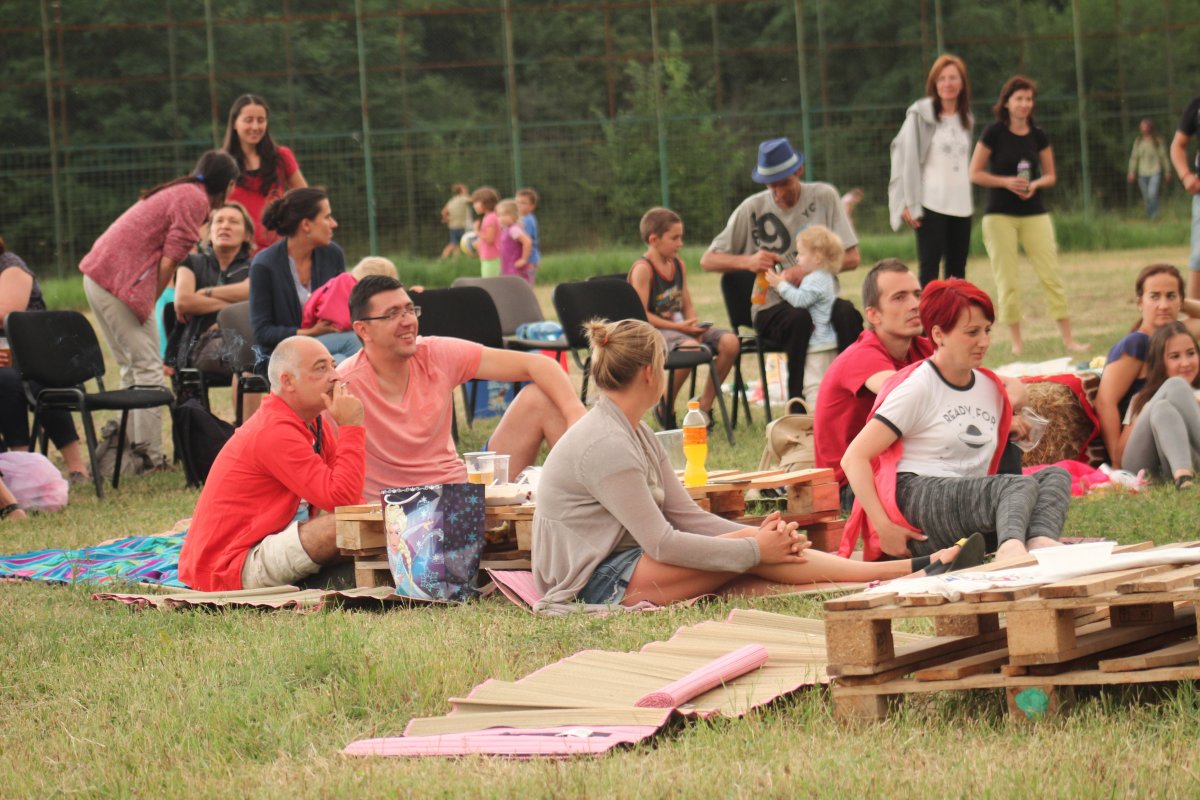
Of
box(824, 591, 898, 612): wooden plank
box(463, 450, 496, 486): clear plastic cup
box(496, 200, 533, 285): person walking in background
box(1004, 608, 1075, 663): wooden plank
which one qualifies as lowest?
box(1004, 608, 1075, 663): wooden plank

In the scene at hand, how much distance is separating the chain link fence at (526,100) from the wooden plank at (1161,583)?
21.0m

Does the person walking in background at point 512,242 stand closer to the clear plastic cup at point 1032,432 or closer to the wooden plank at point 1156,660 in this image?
the clear plastic cup at point 1032,432

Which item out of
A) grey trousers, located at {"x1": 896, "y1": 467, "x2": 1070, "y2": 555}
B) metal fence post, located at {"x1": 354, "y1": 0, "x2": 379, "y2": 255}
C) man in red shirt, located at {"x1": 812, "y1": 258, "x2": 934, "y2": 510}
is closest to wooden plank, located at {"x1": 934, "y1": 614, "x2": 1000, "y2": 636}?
grey trousers, located at {"x1": 896, "y1": 467, "x2": 1070, "y2": 555}

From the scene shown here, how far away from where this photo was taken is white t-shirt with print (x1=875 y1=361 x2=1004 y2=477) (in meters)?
6.04

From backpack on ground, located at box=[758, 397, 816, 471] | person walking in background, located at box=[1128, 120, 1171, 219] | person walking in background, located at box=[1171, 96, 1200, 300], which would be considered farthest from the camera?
person walking in background, located at box=[1128, 120, 1171, 219]

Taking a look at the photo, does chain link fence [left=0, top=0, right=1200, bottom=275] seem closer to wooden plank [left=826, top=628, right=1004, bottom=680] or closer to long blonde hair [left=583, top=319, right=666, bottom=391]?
long blonde hair [left=583, top=319, right=666, bottom=391]

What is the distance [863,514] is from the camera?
6.28 meters

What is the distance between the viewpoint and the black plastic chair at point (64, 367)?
9797mm

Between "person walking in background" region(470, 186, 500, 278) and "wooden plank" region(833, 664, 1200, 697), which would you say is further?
"person walking in background" region(470, 186, 500, 278)

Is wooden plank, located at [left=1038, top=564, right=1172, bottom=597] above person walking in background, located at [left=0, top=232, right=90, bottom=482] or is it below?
below

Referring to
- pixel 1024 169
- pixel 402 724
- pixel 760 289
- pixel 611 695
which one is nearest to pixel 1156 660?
pixel 611 695

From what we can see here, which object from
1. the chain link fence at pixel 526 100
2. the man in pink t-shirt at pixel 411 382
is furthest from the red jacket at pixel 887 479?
the chain link fence at pixel 526 100

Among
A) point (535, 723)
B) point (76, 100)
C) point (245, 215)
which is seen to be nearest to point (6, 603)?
point (535, 723)

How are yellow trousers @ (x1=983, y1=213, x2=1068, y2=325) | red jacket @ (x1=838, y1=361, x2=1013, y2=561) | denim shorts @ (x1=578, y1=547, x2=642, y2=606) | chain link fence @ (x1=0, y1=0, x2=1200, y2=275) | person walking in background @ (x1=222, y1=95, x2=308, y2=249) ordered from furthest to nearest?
chain link fence @ (x1=0, y1=0, x2=1200, y2=275) → yellow trousers @ (x1=983, y1=213, x2=1068, y2=325) → person walking in background @ (x1=222, y1=95, x2=308, y2=249) → red jacket @ (x1=838, y1=361, x2=1013, y2=561) → denim shorts @ (x1=578, y1=547, x2=642, y2=606)
